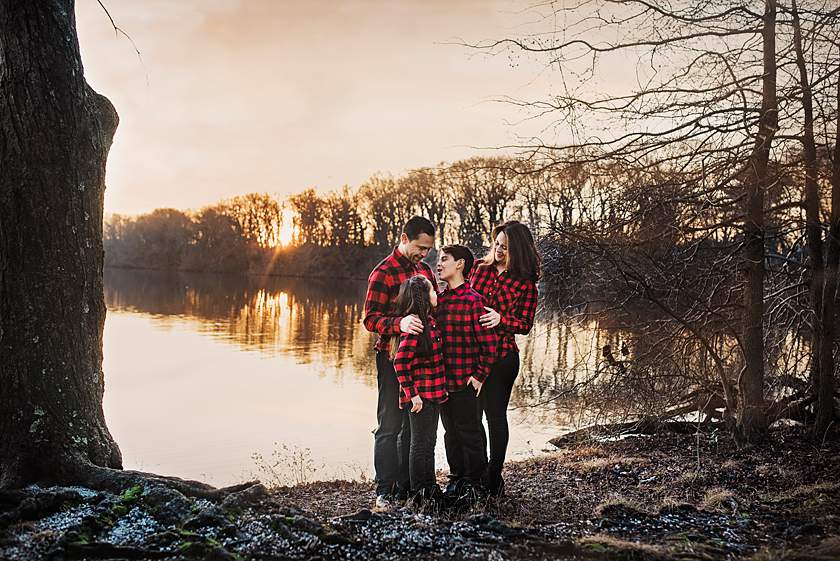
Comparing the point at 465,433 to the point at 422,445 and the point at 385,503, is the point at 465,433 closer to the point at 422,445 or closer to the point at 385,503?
the point at 422,445

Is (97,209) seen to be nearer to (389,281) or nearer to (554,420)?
(389,281)

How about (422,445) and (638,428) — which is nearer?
(422,445)

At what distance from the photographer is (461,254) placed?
577 cm

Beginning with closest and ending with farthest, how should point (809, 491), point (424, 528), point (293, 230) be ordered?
1. point (424, 528)
2. point (809, 491)
3. point (293, 230)

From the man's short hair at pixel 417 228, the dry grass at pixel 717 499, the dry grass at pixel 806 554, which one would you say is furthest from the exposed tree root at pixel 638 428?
the man's short hair at pixel 417 228

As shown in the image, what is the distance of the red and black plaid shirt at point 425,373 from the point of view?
5387mm

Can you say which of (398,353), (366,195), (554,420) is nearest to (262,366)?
(554,420)

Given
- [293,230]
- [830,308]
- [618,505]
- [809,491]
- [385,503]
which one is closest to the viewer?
[618,505]

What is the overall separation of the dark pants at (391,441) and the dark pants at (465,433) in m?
0.33

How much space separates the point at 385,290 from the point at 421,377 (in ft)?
2.26

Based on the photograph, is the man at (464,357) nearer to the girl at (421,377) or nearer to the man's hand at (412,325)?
the girl at (421,377)

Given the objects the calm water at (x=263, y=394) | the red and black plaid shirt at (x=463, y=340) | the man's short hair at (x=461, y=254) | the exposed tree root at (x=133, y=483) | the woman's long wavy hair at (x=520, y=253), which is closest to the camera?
the exposed tree root at (x=133, y=483)

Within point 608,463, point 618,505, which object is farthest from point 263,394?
point 618,505

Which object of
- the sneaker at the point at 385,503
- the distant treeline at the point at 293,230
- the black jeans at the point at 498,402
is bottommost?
the sneaker at the point at 385,503
